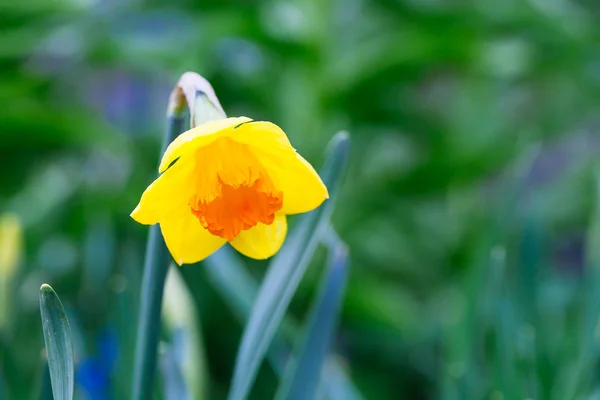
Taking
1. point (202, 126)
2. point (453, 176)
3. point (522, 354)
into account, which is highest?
point (202, 126)

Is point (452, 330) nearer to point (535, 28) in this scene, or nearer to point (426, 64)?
point (426, 64)

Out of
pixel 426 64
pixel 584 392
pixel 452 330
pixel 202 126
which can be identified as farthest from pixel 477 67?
pixel 202 126

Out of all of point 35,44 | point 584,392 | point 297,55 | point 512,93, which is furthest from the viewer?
point 512,93

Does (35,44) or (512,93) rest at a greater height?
(35,44)

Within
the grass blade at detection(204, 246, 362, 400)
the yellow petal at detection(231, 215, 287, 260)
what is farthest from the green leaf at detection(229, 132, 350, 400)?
the grass blade at detection(204, 246, 362, 400)

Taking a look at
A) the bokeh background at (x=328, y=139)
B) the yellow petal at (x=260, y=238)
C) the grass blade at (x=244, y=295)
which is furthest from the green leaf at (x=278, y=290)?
the bokeh background at (x=328, y=139)

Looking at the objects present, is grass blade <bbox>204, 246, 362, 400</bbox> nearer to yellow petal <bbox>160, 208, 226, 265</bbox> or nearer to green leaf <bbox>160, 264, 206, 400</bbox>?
green leaf <bbox>160, 264, 206, 400</bbox>

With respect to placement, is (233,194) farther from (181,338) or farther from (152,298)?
(181,338)
